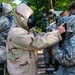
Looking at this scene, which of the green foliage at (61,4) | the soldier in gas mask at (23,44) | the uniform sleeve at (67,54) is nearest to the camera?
the uniform sleeve at (67,54)

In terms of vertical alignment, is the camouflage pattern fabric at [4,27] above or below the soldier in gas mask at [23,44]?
above

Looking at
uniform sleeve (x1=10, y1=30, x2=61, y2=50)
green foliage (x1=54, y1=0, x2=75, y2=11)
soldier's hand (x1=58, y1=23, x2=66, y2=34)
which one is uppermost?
green foliage (x1=54, y1=0, x2=75, y2=11)

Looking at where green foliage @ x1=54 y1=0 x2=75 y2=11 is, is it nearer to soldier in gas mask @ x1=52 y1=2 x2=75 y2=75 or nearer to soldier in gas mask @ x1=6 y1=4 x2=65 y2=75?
soldier in gas mask @ x1=6 y1=4 x2=65 y2=75

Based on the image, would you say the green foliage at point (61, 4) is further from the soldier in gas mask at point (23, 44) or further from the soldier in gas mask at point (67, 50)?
the soldier in gas mask at point (67, 50)

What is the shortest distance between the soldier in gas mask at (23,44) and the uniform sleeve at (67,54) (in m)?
0.22

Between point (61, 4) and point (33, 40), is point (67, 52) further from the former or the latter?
point (61, 4)

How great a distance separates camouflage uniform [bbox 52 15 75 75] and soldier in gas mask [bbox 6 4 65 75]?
13 centimetres

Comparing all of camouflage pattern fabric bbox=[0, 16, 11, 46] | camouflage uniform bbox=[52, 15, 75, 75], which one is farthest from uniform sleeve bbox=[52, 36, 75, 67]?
camouflage pattern fabric bbox=[0, 16, 11, 46]

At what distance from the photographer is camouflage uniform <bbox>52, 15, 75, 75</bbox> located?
4629mm

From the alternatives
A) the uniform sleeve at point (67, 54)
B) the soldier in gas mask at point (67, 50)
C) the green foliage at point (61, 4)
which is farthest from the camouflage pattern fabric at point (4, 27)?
the green foliage at point (61, 4)

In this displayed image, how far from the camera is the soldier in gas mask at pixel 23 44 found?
16.0 ft

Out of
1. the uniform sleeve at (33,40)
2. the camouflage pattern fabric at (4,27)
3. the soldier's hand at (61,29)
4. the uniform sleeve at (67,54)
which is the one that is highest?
the camouflage pattern fabric at (4,27)

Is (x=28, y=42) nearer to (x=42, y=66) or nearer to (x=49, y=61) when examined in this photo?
(x=49, y=61)

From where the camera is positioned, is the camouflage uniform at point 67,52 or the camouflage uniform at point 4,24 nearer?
the camouflage uniform at point 67,52
